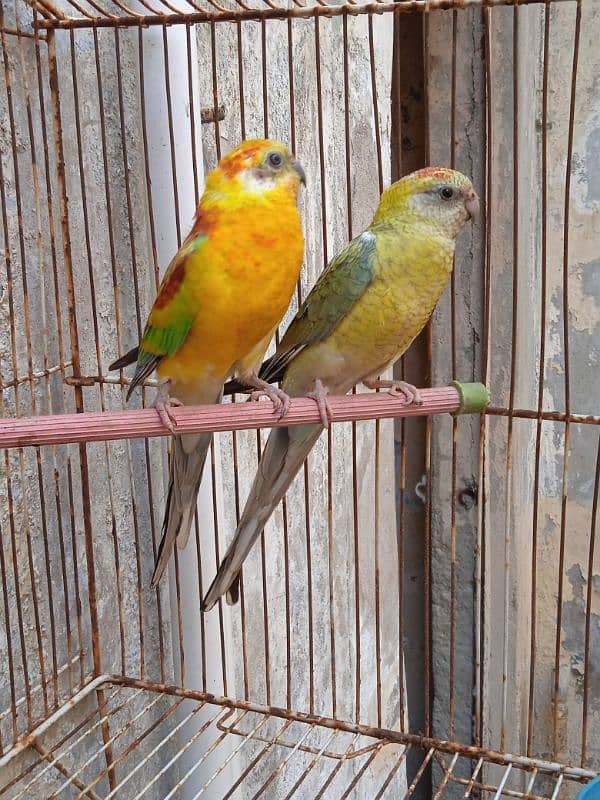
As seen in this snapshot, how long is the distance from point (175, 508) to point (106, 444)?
0.28 m

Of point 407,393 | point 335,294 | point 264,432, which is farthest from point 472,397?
point 264,432

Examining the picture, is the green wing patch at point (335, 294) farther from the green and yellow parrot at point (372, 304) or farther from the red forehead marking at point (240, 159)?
the red forehead marking at point (240, 159)

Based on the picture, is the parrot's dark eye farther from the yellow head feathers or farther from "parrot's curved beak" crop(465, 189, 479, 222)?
"parrot's curved beak" crop(465, 189, 479, 222)

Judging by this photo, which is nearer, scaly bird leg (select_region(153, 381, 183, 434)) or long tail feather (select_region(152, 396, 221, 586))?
scaly bird leg (select_region(153, 381, 183, 434))

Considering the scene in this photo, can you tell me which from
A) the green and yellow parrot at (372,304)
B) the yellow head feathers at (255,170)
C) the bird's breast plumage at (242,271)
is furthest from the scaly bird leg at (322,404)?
the yellow head feathers at (255,170)

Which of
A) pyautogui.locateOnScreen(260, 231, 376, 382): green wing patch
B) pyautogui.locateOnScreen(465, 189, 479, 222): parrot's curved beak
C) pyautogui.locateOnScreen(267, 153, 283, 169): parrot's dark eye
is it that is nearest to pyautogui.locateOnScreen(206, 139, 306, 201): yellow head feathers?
pyautogui.locateOnScreen(267, 153, 283, 169): parrot's dark eye

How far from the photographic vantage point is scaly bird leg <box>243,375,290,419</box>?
0.87 metres

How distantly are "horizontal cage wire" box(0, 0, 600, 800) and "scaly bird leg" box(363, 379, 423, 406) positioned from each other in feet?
0.07

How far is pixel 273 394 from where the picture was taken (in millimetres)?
946

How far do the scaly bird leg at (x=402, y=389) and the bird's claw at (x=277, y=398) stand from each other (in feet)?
0.48

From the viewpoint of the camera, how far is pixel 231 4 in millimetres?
1424

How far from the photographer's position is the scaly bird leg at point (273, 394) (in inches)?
34.1

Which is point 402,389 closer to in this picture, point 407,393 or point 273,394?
point 407,393

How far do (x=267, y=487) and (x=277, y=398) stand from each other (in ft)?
0.63
